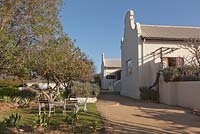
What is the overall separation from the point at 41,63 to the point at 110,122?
5.18 m

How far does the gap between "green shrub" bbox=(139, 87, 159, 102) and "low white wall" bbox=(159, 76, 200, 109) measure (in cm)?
54

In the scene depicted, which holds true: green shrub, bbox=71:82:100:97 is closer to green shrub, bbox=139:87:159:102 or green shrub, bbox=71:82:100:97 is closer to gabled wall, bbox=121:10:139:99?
green shrub, bbox=139:87:159:102

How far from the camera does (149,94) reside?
23.8m

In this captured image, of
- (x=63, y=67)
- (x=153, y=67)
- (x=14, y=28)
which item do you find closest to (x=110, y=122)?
(x=14, y=28)

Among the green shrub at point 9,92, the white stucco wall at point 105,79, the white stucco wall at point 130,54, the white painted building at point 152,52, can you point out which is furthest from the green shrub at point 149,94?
the white stucco wall at point 105,79

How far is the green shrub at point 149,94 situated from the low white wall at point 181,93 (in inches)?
21.3

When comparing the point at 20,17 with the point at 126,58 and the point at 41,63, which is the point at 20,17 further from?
the point at 126,58

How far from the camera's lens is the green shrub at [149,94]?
925 inches

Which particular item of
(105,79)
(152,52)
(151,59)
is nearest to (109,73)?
(105,79)

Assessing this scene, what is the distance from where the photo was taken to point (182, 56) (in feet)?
85.6

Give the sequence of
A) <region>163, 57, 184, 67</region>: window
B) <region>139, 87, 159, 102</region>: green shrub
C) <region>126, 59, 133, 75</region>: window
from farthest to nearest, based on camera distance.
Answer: <region>126, 59, 133, 75</region>: window, <region>163, 57, 184, 67</region>: window, <region>139, 87, 159, 102</region>: green shrub

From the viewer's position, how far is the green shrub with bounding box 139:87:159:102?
23.5 meters

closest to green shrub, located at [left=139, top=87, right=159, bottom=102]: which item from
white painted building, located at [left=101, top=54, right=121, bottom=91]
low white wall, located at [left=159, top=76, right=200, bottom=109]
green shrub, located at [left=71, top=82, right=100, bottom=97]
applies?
low white wall, located at [left=159, top=76, right=200, bottom=109]

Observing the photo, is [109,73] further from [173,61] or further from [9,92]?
[9,92]
